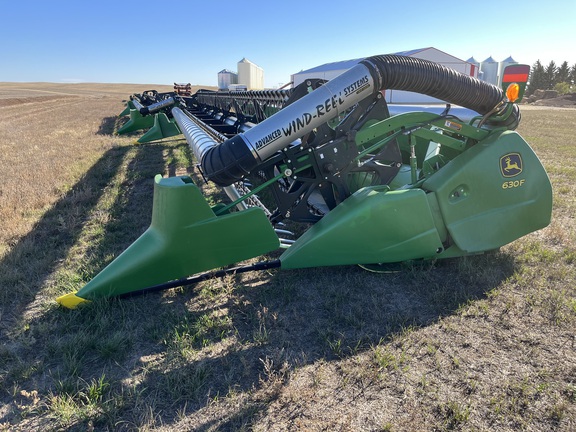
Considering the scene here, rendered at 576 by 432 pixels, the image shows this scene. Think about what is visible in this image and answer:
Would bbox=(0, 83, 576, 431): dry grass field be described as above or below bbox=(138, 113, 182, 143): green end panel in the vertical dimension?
below

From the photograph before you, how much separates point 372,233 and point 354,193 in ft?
1.40

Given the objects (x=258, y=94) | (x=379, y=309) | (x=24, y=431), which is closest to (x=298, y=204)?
(x=379, y=309)

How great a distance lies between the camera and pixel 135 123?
13.0 m

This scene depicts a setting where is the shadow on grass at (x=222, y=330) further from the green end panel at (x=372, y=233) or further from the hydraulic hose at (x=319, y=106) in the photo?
the hydraulic hose at (x=319, y=106)

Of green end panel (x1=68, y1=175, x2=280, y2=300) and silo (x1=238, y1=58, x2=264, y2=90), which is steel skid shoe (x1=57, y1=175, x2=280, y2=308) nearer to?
green end panel (x1=68, y1=175, x2=280, y2=300)

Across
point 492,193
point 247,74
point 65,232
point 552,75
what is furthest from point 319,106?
point 552,75

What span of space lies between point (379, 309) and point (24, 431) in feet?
7.11

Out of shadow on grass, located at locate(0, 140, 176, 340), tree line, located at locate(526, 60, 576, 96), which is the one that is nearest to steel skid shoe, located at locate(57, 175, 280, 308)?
shadow on grass, located at locate(0, 140, 176, 340)

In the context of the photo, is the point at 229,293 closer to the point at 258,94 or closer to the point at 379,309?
the point at 379,309

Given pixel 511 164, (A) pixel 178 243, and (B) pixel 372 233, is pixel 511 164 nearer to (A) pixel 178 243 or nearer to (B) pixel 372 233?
(B) pixel 372 233

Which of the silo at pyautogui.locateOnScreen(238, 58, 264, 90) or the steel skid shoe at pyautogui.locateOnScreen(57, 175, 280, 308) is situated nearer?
the steel skid shoe at pyautogui.locateOnScreen(57, 175, 280, 308)

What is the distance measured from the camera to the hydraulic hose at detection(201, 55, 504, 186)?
275 cm

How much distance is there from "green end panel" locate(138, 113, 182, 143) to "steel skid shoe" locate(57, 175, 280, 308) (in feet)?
28.2

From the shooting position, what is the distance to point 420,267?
3312 millimetres
